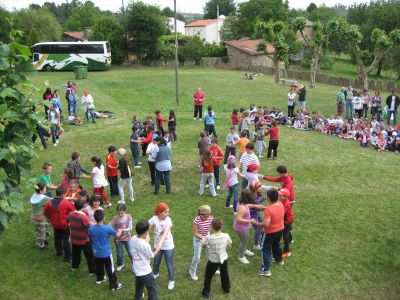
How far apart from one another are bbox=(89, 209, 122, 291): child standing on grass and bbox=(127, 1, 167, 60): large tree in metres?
45.1

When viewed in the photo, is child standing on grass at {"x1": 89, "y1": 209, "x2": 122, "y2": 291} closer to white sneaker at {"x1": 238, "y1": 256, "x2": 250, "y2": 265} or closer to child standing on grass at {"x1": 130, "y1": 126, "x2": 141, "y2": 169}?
white sneaker at {"x1": 238, "y1": 256, "x2": 250, "y2": 265}

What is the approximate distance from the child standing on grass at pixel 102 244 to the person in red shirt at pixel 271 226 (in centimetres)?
289

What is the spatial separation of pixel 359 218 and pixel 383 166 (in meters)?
5.03

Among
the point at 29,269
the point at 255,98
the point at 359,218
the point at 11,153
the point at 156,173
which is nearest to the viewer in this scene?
the point at 11,153

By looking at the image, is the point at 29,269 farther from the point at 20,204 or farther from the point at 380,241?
the point at 380,241

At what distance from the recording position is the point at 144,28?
5016cm

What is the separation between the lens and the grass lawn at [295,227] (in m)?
8.17

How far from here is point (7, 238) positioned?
1002cm

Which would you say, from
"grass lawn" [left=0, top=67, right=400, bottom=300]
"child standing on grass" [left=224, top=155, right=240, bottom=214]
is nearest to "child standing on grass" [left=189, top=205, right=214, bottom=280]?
"grass lawn" [left=0, top=67, right=400, bottom=300]

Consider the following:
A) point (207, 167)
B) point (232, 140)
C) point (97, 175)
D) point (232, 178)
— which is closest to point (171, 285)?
point (232, 178)

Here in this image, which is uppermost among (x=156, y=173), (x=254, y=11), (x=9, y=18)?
(x=254, y=11)

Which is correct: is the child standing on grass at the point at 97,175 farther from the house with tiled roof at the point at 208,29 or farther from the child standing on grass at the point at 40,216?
the house with tiled roof at the point at 208,29

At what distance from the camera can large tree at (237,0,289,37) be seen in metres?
67.4

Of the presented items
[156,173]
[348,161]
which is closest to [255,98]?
[348,161]
